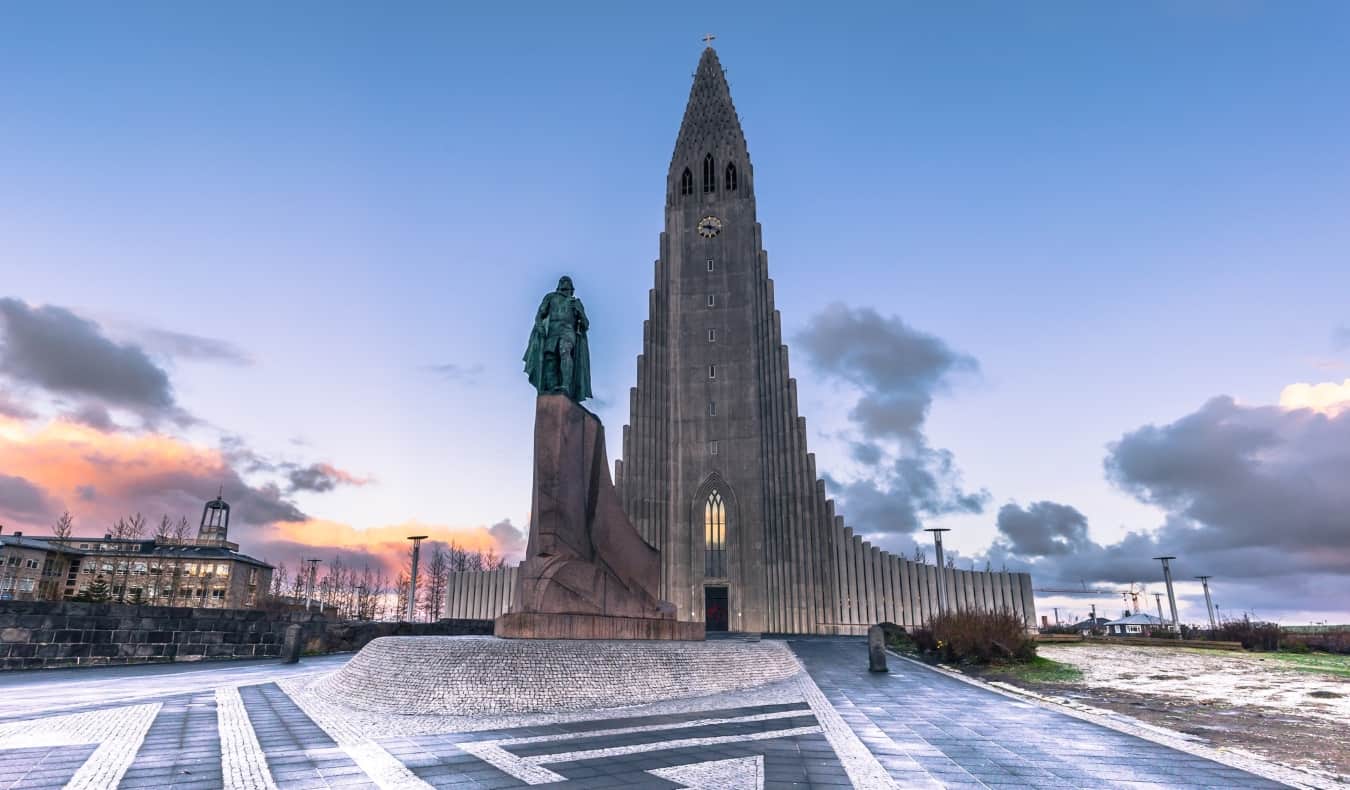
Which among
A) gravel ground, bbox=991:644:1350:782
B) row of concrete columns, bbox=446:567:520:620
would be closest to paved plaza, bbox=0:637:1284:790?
gravel ground, bbox=991:644:1350:782

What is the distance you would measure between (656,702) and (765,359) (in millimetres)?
34372

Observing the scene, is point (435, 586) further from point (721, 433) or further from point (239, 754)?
point (239, 754)

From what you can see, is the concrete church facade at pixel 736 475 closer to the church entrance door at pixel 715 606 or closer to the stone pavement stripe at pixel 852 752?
the church entrance door at pixel 715 606

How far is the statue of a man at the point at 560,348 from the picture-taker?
14352 millimetres

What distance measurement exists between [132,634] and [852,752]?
56.6ft

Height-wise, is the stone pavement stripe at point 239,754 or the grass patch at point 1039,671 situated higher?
the stone pavement stripe at point 239,754

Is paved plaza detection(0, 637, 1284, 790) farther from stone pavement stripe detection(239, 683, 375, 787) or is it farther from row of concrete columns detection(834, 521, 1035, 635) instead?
row of concrete columns detection(834, 521, 1035, 635)

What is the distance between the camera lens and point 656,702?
1082 cm

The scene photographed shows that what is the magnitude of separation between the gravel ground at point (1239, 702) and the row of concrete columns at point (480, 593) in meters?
36.4

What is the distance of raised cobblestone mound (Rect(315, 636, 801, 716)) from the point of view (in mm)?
9453

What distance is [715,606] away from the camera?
41.3 meters

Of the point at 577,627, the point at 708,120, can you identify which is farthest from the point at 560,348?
the point at 708,120

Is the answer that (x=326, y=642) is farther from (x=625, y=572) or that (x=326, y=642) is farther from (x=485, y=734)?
(x=485, y=734)

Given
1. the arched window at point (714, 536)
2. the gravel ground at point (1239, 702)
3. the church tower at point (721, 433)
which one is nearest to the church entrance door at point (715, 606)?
the church tower at point (721, 433)
